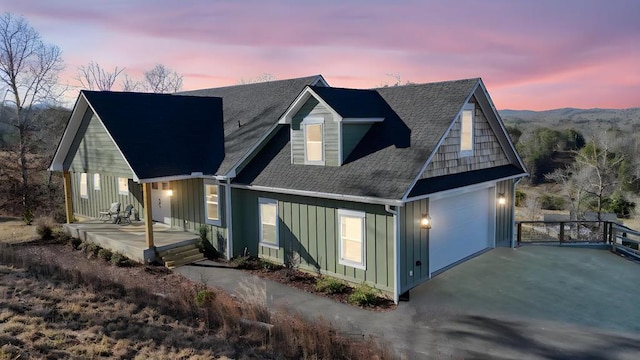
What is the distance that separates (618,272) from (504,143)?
5064 mm

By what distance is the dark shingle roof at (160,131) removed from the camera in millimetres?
13805

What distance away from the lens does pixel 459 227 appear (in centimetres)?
1296

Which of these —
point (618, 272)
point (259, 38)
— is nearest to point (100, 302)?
point (618, 272)

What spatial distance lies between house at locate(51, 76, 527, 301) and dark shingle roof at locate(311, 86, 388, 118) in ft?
0.16

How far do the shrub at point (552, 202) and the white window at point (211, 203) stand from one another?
32.0 metres

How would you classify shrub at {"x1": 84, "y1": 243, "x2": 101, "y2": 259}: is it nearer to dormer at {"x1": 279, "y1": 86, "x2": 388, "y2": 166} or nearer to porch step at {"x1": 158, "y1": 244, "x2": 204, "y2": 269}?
porch step at {"x1": 158, "y1": 244, "x2": 204, "y2": 269}

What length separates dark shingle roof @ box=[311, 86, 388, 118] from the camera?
1191 centimetres

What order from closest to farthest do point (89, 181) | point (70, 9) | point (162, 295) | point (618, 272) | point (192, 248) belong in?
point (162, 295) → point (618, 272) → point (192, 248) → point (70, 9) → point (89, 181)

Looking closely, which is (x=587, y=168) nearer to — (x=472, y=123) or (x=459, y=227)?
(x=472, y=123)

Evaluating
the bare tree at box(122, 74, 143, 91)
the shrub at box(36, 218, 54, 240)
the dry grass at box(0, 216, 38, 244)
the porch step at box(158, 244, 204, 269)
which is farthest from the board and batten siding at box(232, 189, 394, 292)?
the bare tree at box(122, 74, 143, 91)

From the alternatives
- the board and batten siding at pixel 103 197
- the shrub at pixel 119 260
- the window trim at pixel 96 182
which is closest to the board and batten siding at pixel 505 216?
the shrub at pixel 119 260

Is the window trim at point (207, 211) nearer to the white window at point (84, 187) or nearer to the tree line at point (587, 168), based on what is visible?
the white window at point (84, 187)

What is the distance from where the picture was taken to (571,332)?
28.1 feet

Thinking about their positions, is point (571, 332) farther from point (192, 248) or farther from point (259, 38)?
point (259, 38)
